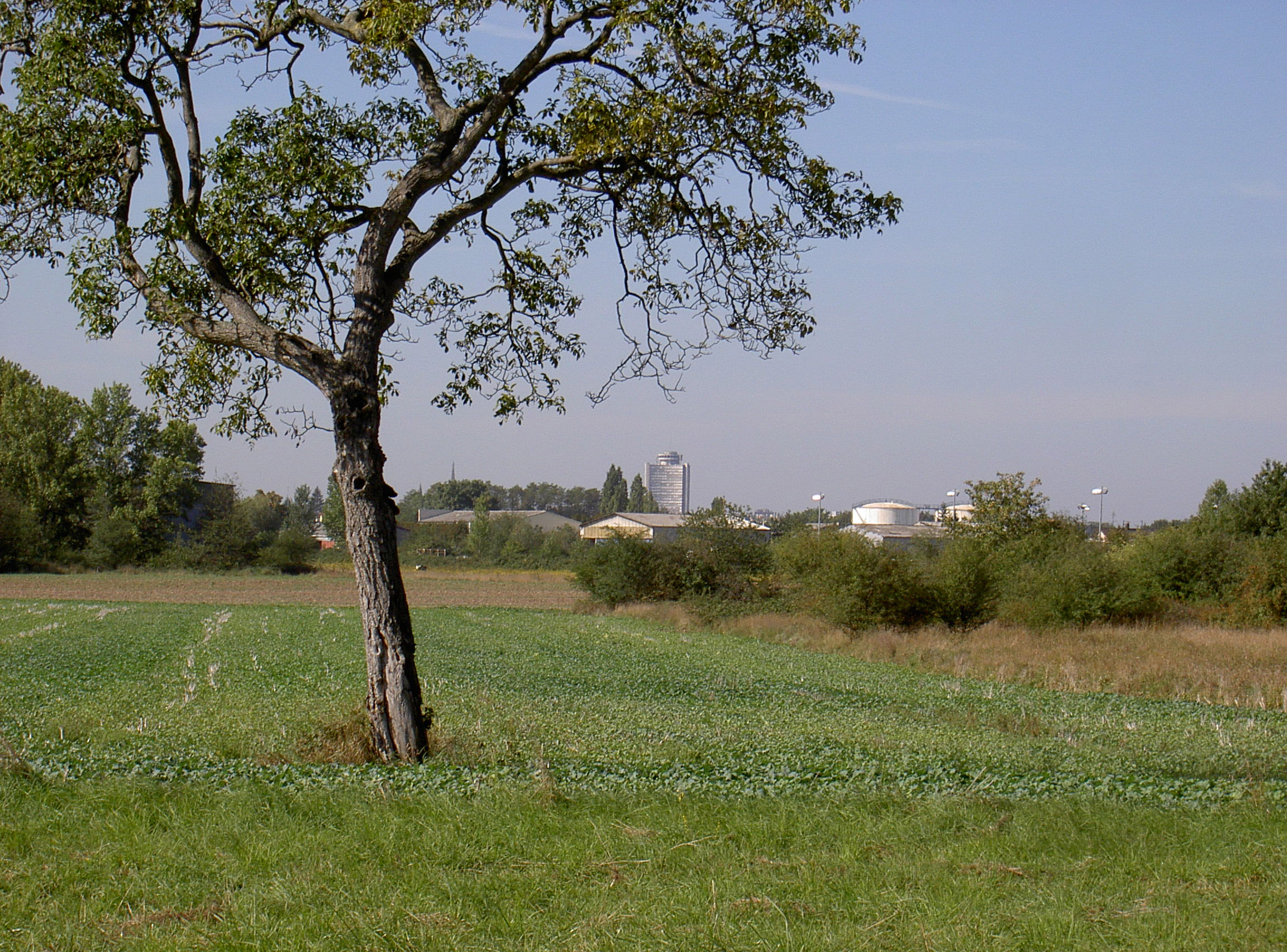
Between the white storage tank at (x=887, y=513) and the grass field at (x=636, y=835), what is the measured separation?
360ft

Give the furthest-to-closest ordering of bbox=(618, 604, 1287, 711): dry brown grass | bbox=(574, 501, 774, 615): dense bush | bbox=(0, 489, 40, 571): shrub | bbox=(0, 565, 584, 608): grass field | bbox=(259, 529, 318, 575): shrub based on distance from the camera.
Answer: bbox=(259, 529, 318, 575): shrub < bbox=(0, 489, 40, 571): shrub < bbox=(0, 565, 584, 608): grass field < bbox=(574, 501, 774, 615): dense bush < bbox=(618, 604, 1287, 711): dry brown grass

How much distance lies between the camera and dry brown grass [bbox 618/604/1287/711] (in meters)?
21.0

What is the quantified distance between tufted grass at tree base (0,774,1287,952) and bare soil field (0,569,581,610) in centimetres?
4094

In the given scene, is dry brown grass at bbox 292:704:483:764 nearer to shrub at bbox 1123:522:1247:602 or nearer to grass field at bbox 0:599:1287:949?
Result: grass field at bbox 0:599:1287:949

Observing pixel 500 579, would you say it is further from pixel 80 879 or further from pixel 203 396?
pixel 80 879

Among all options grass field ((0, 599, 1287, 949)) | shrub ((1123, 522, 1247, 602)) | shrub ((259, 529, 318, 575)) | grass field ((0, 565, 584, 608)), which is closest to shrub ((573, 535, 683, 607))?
grass field ((0, 565, 584, 608))

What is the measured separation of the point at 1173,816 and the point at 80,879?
6.27 meters

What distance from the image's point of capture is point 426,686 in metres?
16.2

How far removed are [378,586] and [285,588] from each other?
5670cm

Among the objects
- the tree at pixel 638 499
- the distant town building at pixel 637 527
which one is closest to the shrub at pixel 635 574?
the distant town building at pixel 637 527

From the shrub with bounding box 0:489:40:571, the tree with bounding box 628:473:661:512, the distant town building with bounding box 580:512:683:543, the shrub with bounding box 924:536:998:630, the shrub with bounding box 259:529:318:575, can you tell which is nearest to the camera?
the shrub with bounding box 924:536:998:630

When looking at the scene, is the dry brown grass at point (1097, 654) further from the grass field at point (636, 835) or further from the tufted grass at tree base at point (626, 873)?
the tufted grass at tree base at point (626, 873)

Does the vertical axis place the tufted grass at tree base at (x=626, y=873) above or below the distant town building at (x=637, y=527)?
below

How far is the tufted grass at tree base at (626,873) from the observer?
441 cm
